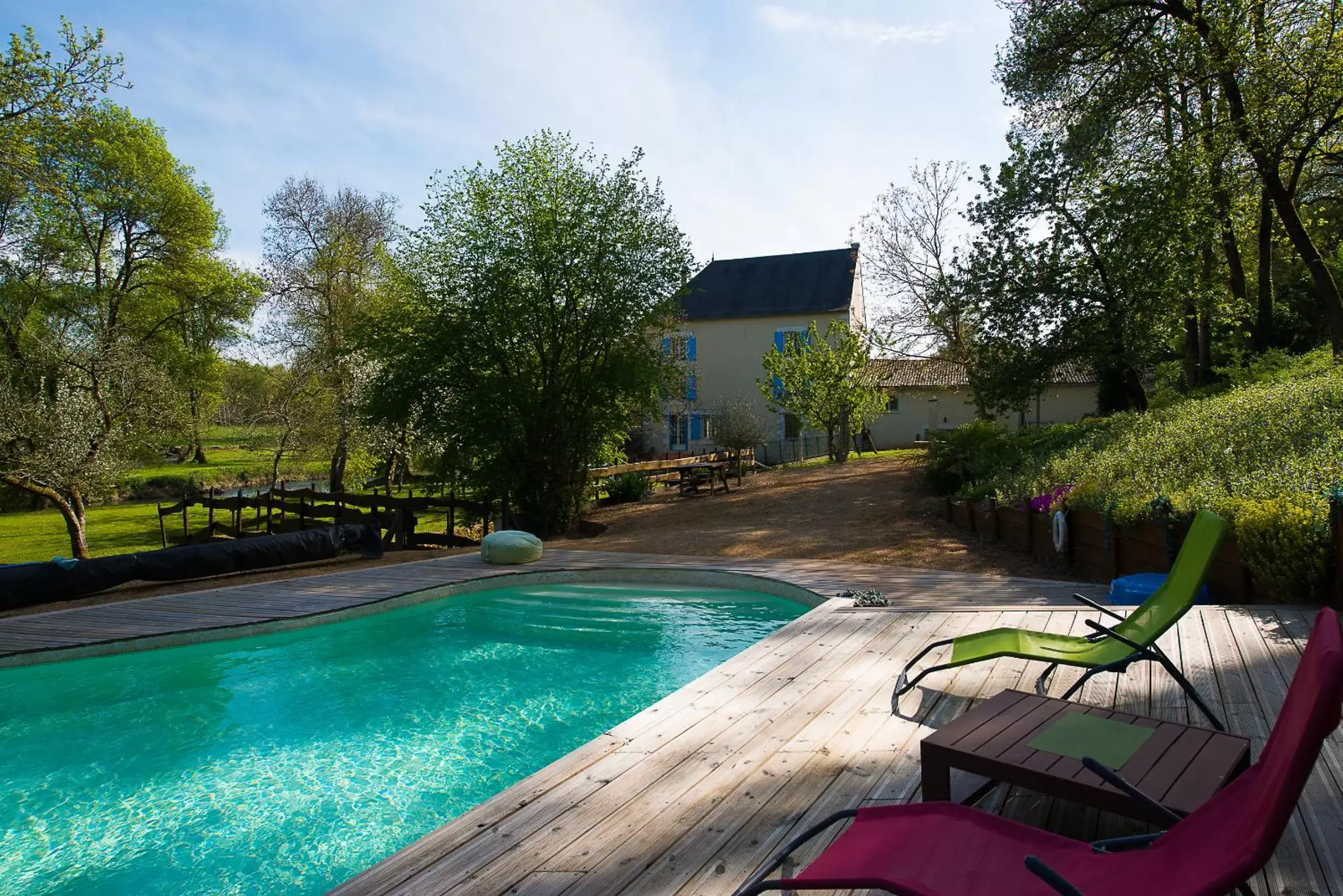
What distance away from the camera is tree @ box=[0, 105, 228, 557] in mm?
13711

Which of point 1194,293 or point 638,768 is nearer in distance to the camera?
point 638,768

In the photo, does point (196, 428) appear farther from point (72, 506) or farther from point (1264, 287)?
point (1264, 287)

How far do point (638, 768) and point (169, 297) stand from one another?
2884cm

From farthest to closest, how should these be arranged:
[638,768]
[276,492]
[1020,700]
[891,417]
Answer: [891,417]
[276,492]
[638,768]
[1020,700]

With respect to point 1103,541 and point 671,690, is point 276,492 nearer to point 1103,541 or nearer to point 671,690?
point 671,690

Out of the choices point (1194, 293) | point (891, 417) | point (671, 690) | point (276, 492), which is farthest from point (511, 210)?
point (891, 417)

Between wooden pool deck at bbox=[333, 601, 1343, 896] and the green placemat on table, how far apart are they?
12.6 inches

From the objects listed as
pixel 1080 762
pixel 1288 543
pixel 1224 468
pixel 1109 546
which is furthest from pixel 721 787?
pixel 1224 468

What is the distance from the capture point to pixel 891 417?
1460 inches

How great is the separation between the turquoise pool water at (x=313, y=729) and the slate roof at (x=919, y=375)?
66.7ft

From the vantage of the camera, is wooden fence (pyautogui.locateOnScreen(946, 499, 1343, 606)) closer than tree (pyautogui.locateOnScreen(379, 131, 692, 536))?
Yes

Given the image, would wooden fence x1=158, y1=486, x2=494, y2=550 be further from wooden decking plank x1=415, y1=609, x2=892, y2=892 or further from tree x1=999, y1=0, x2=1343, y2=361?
tree x1=999, y1=0, x2=1343, y2=361

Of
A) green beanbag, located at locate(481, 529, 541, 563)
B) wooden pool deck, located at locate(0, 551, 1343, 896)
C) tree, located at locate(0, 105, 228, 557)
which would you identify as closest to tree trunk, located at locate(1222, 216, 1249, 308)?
wooden pool deck, located at locate(0, 551, 1343, 896)

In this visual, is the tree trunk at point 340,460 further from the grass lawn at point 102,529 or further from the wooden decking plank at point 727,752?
the wooden decking plank at point 727,752
